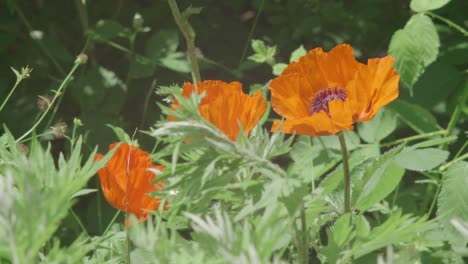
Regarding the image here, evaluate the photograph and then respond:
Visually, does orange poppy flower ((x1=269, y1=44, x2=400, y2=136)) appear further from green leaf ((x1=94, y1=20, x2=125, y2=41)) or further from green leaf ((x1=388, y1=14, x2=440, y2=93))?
green leaf ((x1=94, y1=20, x2=125, y2=41))

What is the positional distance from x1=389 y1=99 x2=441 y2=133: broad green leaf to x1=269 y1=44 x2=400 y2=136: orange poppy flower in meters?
0.61

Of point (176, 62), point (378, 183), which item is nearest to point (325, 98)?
point (378, 183)

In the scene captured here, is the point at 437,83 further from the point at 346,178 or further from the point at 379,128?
the point at 346,178

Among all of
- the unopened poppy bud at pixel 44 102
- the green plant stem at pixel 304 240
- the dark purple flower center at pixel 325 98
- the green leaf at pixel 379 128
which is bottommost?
the unopened poppy bud at pixel 44 102

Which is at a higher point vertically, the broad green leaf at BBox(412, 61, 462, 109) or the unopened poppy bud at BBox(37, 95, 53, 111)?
the broad green leaf at BBox(412, 61, 462, 109)

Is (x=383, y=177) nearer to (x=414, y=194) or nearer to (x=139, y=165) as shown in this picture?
(x=139, y=165)

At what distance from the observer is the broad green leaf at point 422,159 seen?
1.51 m

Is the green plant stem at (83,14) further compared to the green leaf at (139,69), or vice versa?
the green plant stem at (83,14)

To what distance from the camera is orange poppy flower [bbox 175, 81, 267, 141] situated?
1.10m

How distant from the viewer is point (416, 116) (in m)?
1.87

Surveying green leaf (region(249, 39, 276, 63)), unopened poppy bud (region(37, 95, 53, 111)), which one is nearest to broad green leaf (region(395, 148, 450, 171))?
green leaf (region(249, 39, 276, 63))

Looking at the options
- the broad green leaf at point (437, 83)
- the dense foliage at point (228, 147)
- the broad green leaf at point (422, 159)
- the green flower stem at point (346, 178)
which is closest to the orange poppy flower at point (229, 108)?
the dense foliage at point (228, 147)

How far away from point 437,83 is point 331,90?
78 centimetres

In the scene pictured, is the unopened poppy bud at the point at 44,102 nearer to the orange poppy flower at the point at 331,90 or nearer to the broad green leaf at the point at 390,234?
the orange poppy flower at the point at 331,90
